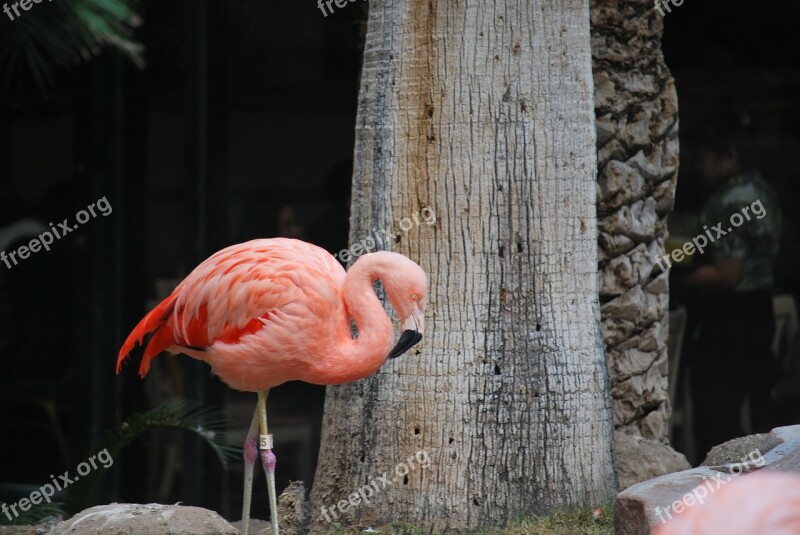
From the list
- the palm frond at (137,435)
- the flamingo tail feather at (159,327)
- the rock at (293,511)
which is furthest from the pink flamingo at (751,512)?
the palm frond at (137,435)

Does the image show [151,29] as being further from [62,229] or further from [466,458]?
[466,458]

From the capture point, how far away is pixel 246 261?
482 cm

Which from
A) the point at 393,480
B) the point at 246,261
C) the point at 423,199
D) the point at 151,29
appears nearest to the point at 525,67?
the point at 423,199

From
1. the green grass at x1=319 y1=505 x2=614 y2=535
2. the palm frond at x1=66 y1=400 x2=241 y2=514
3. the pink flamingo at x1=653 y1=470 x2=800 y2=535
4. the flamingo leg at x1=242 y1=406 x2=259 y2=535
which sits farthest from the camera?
the palm frond at x1=66 y1=400 x2=241 y2=514

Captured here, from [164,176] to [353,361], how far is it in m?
4.05

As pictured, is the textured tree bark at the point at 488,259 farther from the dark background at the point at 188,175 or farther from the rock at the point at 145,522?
the dark background at the point at 188,175

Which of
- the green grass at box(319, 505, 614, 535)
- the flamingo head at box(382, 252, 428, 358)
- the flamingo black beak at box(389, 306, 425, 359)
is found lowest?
the green grass at box(319, 505, 614, 535)

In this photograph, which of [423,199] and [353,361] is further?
[423,199]

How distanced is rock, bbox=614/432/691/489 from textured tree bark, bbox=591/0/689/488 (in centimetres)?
33
